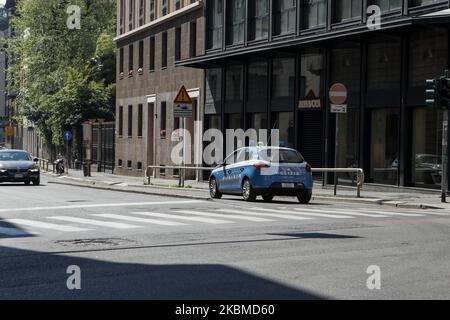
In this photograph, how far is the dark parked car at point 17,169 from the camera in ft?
118

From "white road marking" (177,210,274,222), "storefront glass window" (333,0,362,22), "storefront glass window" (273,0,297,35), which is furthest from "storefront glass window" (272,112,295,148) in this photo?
"white road marking" (177,210,274,222)

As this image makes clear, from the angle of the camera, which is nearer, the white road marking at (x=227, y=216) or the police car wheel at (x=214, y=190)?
the white road marking at (x=227, y=216)

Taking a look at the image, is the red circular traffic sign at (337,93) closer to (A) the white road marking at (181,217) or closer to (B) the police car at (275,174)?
(B) the police car at (275,174)

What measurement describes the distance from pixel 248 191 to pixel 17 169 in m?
16.7

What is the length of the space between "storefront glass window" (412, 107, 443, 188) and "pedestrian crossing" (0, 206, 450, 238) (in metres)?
6.11

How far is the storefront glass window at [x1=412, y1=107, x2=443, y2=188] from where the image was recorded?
82.5 ft

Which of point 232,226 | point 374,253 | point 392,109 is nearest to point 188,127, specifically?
point 392,109

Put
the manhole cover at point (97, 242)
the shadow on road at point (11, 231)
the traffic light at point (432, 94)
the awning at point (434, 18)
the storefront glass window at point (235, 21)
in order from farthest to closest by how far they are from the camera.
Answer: the storefront glass window at point (235, 21) < the awning at point (434, 18) < the traffic light at point (432, 94) < the shadow on road at point (11, 231) < the manhole cover at point (97, 242)

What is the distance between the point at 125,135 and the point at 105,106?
430 inches

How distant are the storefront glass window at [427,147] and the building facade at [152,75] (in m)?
15.6

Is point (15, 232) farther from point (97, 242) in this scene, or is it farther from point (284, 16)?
point (284, 16)

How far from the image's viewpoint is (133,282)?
8523 millimetres

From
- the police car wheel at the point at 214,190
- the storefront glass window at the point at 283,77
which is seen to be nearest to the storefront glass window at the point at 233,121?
the storefront glass window at the point at 283,77

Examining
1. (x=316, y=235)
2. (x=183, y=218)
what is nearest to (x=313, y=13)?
(x=183, y=218)
